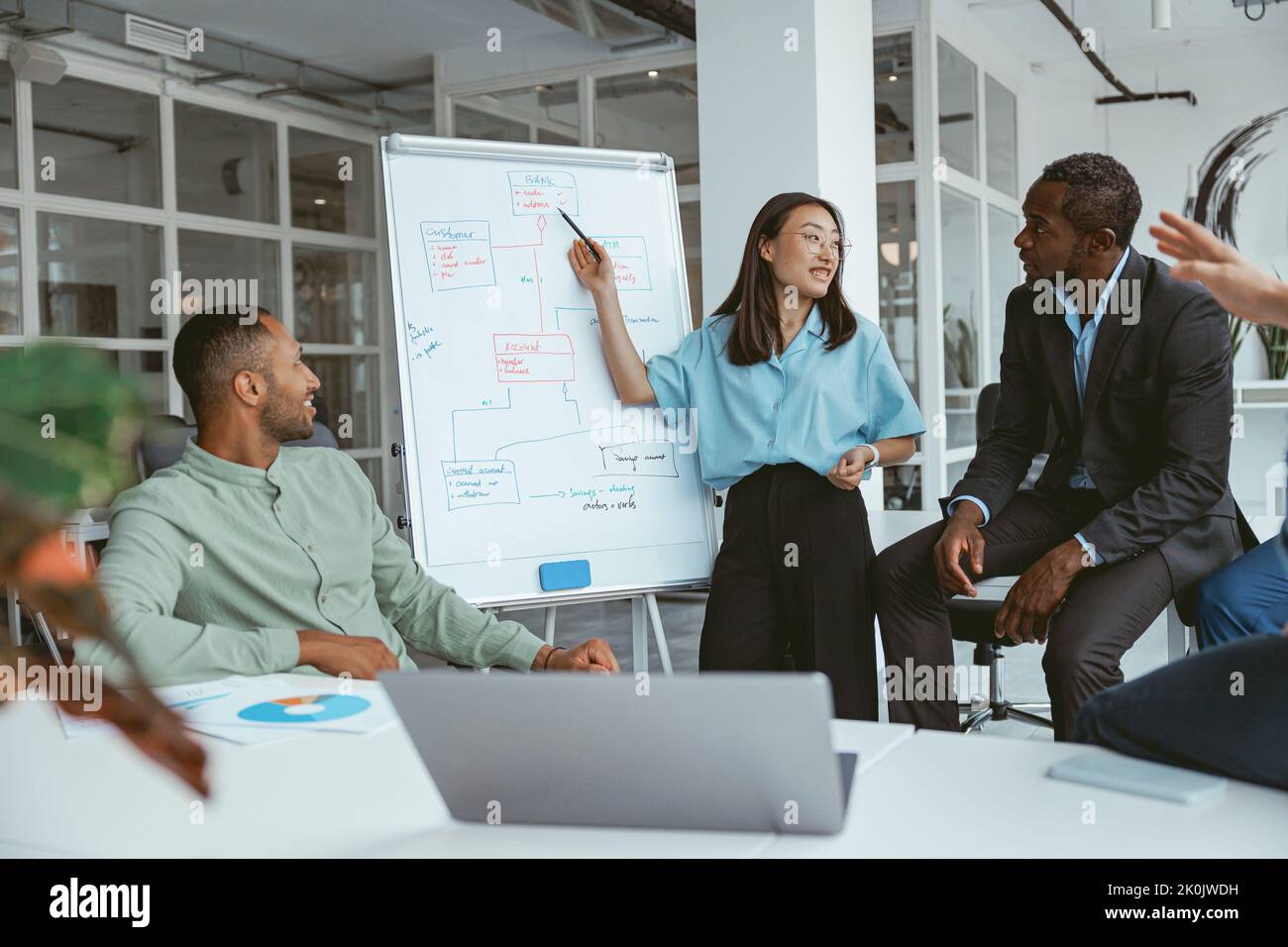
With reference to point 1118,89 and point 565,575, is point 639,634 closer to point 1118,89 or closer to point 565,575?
point 565,575

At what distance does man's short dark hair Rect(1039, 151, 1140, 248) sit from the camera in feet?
8.42

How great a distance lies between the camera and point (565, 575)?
9.64 feet

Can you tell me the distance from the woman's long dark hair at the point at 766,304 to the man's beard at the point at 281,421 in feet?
4.01

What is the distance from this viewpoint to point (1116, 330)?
2.54 m

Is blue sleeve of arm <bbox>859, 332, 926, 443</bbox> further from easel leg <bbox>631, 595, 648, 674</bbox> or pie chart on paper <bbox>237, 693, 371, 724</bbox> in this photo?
pie chart on paper <bbox>237, 693, 371, 724</bbox>

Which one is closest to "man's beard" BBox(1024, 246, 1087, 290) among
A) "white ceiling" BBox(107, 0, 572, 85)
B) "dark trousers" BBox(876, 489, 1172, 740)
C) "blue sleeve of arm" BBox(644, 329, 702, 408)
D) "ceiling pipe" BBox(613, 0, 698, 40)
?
"dark trousers" BBox(876, 489, 1172, 740)

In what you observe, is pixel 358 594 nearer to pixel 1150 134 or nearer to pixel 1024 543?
pixel 1024 543

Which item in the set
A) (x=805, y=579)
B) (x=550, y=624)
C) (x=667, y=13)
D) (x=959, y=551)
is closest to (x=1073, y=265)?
Result: (x=959, y=551)

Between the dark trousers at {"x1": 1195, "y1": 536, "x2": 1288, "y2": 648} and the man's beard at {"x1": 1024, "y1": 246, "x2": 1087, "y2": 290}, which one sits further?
the man's beard at {"x1": 1024, "y1": 246, "x2": 1087, "y2": 290}

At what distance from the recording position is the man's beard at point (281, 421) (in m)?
1.99

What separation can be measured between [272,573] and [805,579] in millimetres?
1360

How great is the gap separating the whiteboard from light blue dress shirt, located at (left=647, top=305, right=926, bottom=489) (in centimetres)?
13

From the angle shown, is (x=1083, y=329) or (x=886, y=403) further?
(x=886, y=403)

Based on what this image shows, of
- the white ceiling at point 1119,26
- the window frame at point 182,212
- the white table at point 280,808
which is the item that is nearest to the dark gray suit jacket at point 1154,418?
the white table at point 280,808
